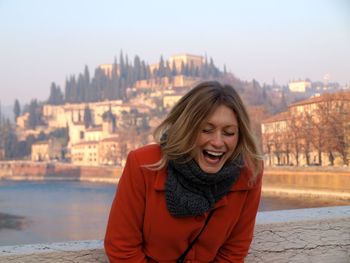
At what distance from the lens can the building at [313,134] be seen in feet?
80.6

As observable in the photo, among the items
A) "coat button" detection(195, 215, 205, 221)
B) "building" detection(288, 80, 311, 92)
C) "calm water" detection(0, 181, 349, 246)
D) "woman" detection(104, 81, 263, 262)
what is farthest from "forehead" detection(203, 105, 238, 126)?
"building" detection(288, 80, 311, 92)

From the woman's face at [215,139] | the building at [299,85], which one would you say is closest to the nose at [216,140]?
the woman's face at [215,139]

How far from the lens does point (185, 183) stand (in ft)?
4.00

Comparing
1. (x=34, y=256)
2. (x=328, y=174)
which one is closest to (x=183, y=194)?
(x=34, y=256)

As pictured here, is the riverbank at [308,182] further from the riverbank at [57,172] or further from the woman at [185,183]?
the woman at [185,183]

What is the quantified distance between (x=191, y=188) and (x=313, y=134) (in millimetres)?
25795

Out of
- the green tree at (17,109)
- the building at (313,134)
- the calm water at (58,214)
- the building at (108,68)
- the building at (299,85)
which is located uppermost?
the building at (108,68)

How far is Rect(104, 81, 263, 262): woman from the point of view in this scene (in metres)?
1.20

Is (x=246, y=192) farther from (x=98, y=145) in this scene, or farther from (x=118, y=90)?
(x=118, y=90)

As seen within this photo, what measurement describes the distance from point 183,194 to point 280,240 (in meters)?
0.57

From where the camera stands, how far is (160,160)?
121 centimetres

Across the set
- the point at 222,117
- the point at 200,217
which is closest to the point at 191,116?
the point at 222,117

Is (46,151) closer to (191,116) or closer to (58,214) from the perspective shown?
(58,214)

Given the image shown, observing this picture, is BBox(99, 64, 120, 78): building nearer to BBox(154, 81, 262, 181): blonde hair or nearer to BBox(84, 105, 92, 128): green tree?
BBox(84, 105, 92, 128): green tree
